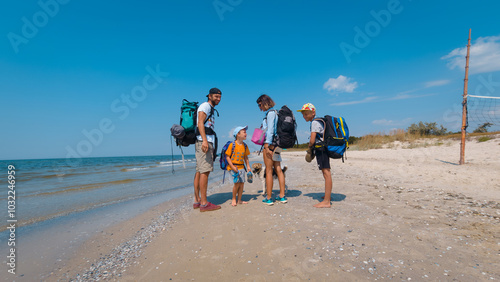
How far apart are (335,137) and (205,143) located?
8.73 feet

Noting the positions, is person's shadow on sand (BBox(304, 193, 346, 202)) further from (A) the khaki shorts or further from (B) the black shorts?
(A) the khaki shorts

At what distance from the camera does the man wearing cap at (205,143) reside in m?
4.52

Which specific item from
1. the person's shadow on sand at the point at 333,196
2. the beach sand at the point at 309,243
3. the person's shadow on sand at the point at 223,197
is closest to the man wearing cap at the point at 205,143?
the beach sand at the point at 309,243

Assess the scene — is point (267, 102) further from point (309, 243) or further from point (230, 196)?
point (309, 243)

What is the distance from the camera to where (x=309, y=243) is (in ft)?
9.68

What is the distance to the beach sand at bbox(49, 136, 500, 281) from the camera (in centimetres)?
234

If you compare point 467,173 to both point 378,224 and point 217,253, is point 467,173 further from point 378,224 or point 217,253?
point 217,253

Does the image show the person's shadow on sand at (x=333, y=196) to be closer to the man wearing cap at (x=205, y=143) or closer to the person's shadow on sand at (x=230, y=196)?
the person's shadow on sand at (x=230, y=196)

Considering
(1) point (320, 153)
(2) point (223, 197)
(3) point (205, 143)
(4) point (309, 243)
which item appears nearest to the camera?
(4) point (309, 243)

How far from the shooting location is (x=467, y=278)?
2.09 m

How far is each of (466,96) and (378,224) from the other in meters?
10.5

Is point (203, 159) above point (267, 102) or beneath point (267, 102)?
beneath

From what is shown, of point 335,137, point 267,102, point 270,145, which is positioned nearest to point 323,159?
point 335,137

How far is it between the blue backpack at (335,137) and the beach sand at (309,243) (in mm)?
1177
